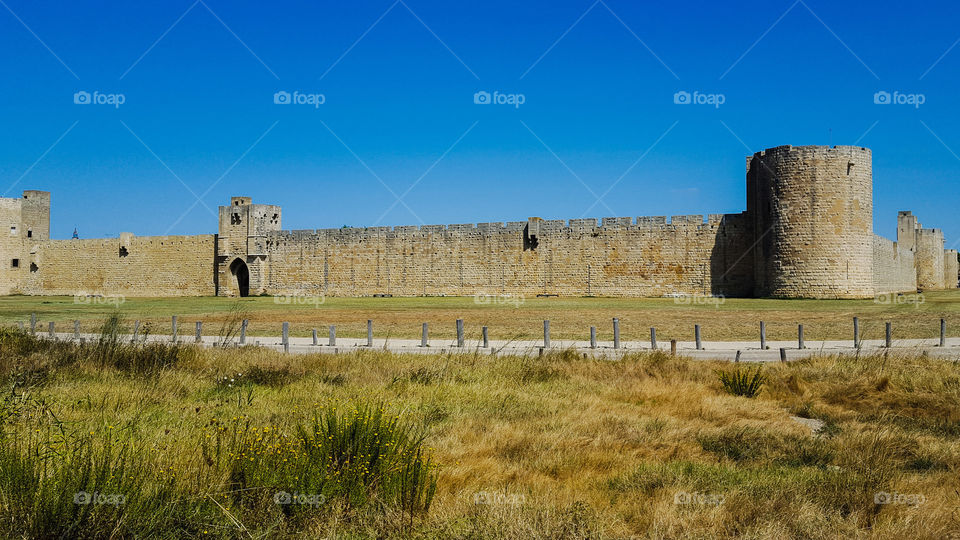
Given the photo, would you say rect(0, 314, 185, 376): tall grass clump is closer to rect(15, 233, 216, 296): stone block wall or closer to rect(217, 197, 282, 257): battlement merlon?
rect(217, 197, 282, 257): battlement merlon

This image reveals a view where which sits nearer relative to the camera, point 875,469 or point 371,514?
point 371,514

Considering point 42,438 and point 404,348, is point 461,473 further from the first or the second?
point 404,348

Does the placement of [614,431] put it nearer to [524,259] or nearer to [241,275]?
[524,259]

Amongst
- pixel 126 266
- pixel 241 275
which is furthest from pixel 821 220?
pixel 126 266

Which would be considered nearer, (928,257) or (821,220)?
(821,220)

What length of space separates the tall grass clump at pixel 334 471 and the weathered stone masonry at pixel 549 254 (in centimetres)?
2839

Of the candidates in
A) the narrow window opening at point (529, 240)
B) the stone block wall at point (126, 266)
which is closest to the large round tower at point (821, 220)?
the narrow window opening at point (529, 240)

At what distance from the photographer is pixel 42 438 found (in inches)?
196

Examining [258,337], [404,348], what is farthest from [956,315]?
[258,337]

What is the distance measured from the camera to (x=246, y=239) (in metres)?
43.7

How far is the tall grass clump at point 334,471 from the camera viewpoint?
4293 millimetres

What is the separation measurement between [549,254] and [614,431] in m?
30.2

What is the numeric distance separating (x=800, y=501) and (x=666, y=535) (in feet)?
3.51

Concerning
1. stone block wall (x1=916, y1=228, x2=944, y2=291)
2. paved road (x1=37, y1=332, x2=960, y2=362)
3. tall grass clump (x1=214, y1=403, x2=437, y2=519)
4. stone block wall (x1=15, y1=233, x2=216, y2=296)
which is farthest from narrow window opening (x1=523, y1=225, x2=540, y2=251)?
stone block wall (x1=916, y1=228, x2=944, y2=291)
